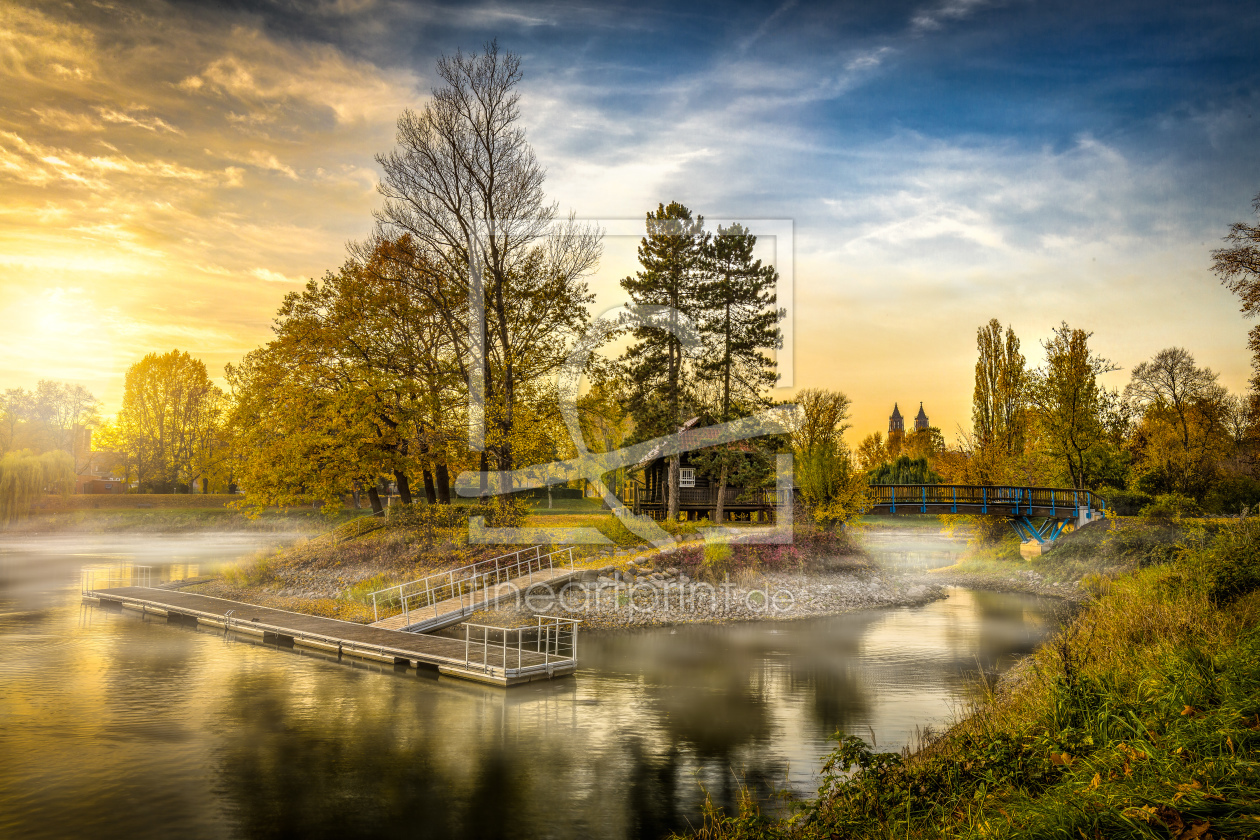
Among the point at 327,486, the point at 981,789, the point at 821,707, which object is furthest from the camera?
the point at 327,486

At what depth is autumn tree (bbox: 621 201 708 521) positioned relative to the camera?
3925 cm

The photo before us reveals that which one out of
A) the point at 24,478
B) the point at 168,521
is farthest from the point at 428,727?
the point at 24,478

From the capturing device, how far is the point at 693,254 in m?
40.5

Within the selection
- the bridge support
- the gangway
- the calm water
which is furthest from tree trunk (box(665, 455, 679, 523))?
the bridge support

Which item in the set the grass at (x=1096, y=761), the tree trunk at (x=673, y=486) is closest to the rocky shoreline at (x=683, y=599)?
Result: the tree trunk at (x=673, y=486)

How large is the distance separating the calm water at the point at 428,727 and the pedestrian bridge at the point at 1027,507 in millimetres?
14647

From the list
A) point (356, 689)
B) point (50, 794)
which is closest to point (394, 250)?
point (356, 689)

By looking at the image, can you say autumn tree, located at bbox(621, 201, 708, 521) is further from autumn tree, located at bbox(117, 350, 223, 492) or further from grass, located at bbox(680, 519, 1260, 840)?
autumn tree, located at bbox(117, 350, 223, 492)

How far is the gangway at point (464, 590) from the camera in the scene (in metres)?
23.8

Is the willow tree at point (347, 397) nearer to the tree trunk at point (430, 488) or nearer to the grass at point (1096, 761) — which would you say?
the tree trunk at point (430, 488)

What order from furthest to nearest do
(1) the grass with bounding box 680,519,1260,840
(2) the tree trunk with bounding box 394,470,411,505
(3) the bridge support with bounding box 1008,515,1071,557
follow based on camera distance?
(3) the bridge support with bounding box 1008,515,1071,557 → (2) the tree trunk with bounding box 394,470,411,505 → (1) the grass with bounding box 680,519,1260,840

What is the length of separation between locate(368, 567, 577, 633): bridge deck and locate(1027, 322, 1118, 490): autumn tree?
32394 mm

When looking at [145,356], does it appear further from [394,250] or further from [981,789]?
[981,789]

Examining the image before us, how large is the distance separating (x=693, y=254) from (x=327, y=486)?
862 inches
